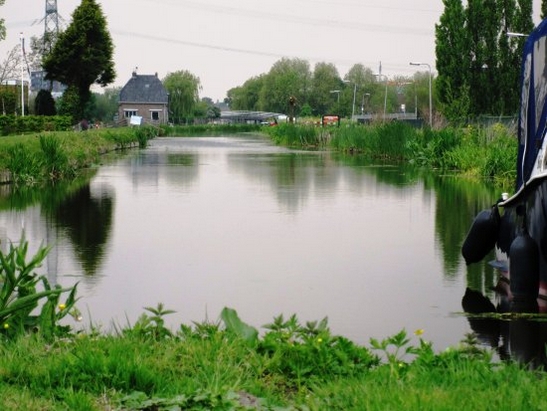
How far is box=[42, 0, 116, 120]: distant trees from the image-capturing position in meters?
75.3

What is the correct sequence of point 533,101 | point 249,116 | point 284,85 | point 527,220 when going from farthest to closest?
point 249,116, point 284,85, point 533,101, point 527,220

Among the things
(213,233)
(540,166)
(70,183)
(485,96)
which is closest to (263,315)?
(540,166)

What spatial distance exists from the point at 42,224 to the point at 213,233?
3.05 m

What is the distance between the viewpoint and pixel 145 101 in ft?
438

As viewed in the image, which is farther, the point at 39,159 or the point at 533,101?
the point at 39,159

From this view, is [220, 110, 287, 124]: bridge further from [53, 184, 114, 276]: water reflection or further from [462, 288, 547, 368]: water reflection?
[462, 288, 547, 368]: water reflection

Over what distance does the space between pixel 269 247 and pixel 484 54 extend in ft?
143

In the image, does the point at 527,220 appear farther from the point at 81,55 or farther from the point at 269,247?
the point at 81,55

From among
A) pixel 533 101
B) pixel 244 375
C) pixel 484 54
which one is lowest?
pixel 244 375

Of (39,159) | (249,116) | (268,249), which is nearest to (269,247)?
(268,249)

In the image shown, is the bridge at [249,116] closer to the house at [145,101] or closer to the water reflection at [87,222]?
the house at [145,101]

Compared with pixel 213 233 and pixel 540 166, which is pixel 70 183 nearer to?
pixel 213 233

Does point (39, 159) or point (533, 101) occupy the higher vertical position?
point (533, 101)

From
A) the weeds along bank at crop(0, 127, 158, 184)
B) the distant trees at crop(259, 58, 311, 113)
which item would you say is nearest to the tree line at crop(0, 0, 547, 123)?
the weeds along bank at crop(0, 127, 158, 184)
